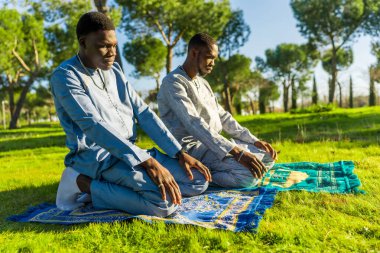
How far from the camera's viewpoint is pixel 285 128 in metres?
10.7

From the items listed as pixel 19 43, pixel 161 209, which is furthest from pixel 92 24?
pixel 19 43

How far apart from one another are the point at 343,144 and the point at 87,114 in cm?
552

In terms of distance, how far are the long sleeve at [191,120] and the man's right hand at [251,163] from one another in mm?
106

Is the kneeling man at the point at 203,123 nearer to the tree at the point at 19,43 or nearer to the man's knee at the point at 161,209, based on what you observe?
A: the man's knee at the point at 161,209

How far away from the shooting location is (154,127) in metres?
3.46

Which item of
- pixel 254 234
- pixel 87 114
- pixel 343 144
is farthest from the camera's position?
pixel 343 144

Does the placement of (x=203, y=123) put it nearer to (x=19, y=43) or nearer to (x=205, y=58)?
(x=205, y=58)

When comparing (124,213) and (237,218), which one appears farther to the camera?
(124,213)

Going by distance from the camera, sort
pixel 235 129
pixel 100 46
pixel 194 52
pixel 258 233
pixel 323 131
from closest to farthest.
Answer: pixel 258 233, pixel 100 46, pixel 194 52, pixel 235 129, pixel 323 131

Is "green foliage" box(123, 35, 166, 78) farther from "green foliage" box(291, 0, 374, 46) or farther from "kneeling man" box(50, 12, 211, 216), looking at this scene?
"kneeling man" box(50, 12, 211, 216)

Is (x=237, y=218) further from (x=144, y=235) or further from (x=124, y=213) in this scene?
(x=124, y=213)

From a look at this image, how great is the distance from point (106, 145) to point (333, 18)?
29686 mm

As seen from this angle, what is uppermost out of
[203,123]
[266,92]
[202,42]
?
[266,92]

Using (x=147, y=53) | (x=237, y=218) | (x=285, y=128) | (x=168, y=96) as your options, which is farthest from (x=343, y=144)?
(x=147, y=53)
